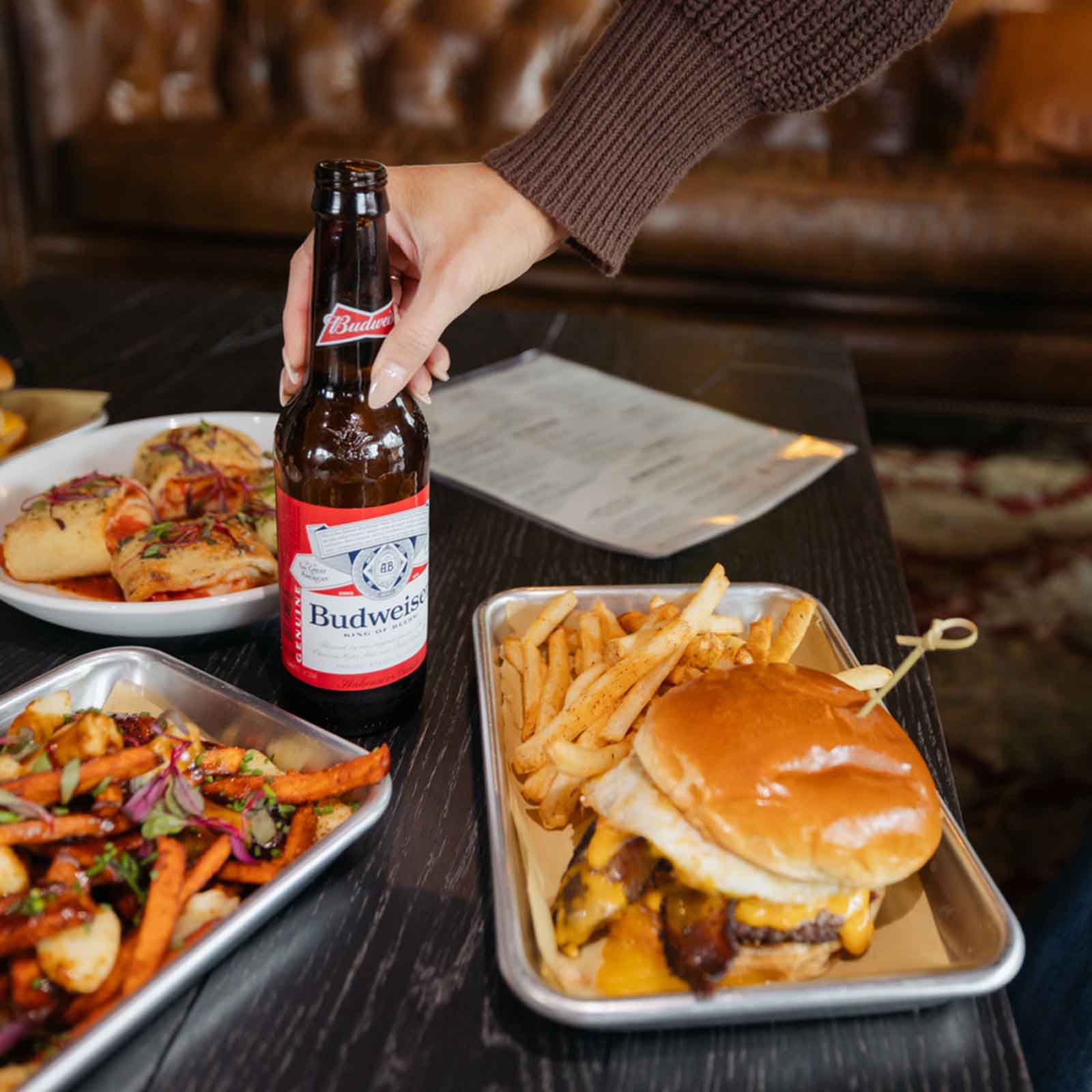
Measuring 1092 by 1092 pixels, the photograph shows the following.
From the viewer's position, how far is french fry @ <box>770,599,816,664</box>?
97cm

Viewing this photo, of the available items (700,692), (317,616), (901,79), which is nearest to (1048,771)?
(700,692)

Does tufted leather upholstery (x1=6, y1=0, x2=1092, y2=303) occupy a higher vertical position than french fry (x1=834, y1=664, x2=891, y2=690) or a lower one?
lower

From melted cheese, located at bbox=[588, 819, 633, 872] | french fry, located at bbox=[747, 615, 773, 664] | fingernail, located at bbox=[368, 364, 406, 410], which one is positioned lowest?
french fry, located at bbox=[747, 615, 773, 664]

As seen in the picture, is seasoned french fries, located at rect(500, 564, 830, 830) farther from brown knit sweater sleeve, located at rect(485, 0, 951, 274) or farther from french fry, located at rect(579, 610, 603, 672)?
brown knit sweater sleeve, located at rect(485, 0, 951, 274)

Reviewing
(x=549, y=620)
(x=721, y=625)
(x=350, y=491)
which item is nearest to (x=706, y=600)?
(x=721, y=625)

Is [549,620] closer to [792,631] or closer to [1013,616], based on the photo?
[792,631]

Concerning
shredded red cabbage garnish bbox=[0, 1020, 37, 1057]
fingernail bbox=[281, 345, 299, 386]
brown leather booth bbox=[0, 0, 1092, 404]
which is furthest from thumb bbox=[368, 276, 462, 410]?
brown leather booth bbox=[0, 0, 1092, 404]

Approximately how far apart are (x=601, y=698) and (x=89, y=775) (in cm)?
40

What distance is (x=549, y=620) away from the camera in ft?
3.28

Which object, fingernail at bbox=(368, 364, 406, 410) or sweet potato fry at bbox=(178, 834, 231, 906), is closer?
sweet potato fry at bbox=(178, 834, 231, 906)

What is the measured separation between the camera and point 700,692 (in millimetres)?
778

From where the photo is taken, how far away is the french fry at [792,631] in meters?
0.97

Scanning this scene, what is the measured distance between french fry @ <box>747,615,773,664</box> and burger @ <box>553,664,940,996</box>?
0.62ft

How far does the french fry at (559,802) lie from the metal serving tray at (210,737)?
0.12 m
